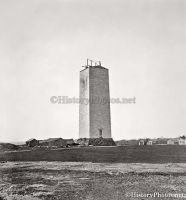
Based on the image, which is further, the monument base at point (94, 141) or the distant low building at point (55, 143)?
the distant low building at point (55, 143)

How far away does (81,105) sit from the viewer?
4428 cm

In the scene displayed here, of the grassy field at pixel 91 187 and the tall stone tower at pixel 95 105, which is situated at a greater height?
the tall stone tower at pixel 95 105

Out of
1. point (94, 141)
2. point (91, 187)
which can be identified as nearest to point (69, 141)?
point (94, 141)

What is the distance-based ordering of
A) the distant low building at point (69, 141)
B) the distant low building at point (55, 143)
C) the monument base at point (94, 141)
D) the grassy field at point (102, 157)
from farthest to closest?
the distant low building at point (55, 143) → the distant low building at point (69, 141) → the monument base at point (94, 141) → the grassy field at point (102, 157)

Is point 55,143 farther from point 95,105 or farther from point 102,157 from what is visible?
point 102,157

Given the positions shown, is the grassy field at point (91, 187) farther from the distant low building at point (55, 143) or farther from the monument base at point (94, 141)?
the distant low building at point (55, 143)

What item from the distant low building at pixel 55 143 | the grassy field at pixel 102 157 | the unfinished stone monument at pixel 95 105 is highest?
the unfinished stone monument at pixel 95 105

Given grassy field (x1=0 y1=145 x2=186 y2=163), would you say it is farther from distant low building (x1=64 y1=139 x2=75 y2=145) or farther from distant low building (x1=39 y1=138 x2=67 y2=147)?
distant low building (x1=39 y1=138 x2=67 y2=147)

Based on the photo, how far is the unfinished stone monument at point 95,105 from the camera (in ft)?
137

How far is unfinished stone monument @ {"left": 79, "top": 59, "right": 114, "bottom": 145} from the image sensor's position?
1647 inches

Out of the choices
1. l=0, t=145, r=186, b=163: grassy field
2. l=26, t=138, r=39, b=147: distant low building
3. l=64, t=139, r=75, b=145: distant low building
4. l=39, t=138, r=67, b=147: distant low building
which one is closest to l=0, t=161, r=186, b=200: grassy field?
l=0, t=145, r=186, b=163: grassy field

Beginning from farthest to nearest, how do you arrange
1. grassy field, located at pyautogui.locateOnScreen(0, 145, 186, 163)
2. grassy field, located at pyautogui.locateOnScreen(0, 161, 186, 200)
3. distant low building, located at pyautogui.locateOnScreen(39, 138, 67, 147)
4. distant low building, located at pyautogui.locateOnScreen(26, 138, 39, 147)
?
1. distant low building, located at pyautogui.locateOnScreen(26, 138, 39, 147)
2. distant low building, located at pyautogui.locateOnScreen(39, 138, 67, 147)
3. grassy field, located at pyautogui.locateOnScreen(0, 145, 186, 163)
4. grassy field, located at pyautogui.locateOnScreen(0, 161, 186, 200)

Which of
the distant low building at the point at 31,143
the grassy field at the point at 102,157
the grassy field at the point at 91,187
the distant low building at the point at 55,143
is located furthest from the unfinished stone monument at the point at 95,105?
the grassy field at the point at 91,187

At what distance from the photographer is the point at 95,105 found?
42.5 metres
